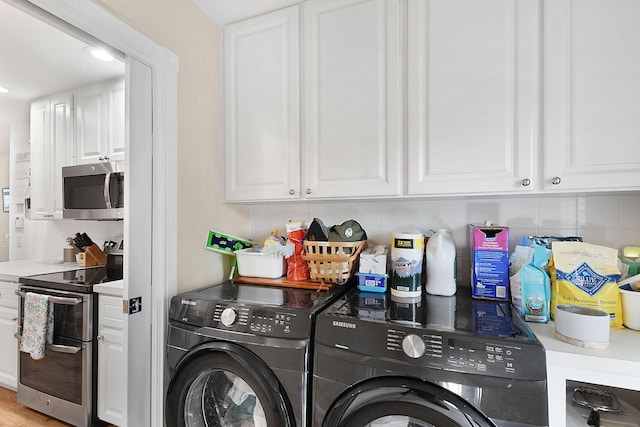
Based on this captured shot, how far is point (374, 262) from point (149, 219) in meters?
1.09

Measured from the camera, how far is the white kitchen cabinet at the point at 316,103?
4.45 ft

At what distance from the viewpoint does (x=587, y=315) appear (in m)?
0.87

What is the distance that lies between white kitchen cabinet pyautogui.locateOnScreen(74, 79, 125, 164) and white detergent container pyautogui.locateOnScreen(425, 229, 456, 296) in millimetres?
2115

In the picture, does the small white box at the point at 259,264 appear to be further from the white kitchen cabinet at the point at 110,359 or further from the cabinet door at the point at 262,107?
the white kitchen cabinet at the point at 110,359

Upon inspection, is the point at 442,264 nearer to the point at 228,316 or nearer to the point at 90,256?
the point at 228,316

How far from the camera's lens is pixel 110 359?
1.75 m

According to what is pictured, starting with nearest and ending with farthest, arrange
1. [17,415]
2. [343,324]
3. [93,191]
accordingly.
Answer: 1. [343,324]
2. [17,415]
3. [93,191]

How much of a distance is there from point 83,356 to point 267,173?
1632mm

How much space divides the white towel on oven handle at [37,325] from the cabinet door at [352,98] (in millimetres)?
1846

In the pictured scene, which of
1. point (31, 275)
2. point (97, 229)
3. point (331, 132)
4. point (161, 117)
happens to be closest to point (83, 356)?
point (31, 275)

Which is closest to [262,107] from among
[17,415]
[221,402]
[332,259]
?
[332,259]

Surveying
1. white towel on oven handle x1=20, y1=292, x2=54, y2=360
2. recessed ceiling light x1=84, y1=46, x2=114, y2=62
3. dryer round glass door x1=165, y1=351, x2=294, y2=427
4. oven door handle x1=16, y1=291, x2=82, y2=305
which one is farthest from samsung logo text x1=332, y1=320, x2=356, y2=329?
white towel on oven handle x1=20, y1=292, x2=54, y2=360

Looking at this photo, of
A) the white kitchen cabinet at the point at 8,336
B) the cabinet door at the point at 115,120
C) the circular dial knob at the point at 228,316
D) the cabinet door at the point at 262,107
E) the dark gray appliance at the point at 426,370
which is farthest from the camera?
the cabinet door at the point at 115,120

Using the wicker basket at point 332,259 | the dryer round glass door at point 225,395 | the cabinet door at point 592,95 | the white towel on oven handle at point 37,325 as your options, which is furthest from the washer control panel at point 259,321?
the white towel on oven handle at point 37,325
